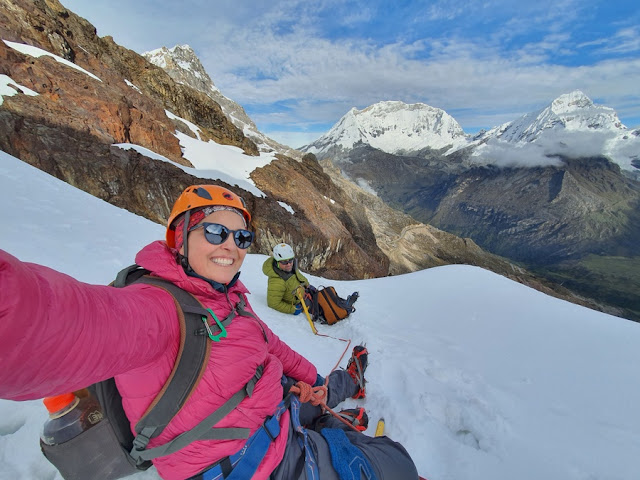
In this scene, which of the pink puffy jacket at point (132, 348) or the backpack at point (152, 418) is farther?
the backpack at point (152, 418)

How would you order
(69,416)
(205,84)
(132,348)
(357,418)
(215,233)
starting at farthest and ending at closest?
(205,84) < (357,418) < (215,233) < (69,416) < (132,348)

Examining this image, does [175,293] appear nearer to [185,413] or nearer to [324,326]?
[185,413]

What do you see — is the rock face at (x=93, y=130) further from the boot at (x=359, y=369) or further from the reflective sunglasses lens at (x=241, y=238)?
the reflective sunglasses lens at (x=241, y=238)

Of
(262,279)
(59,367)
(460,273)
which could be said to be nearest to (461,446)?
(59,367)

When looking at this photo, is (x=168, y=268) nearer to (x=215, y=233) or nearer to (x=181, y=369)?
(x=215, y=233)

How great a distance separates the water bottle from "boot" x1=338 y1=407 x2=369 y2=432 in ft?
7.86

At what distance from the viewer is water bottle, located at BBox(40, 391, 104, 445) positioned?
1.62 m

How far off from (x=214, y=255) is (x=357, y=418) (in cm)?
259

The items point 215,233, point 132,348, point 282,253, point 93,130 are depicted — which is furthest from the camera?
point 93,130

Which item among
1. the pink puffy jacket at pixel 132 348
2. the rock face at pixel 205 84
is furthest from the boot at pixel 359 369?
the rock face at pixel 205 84

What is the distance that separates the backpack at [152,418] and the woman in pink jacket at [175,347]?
0.05m

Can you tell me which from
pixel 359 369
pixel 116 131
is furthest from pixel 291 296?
pixel 116 131

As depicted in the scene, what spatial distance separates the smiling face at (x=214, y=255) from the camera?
1.94 m

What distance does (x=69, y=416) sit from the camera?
1.67 m
